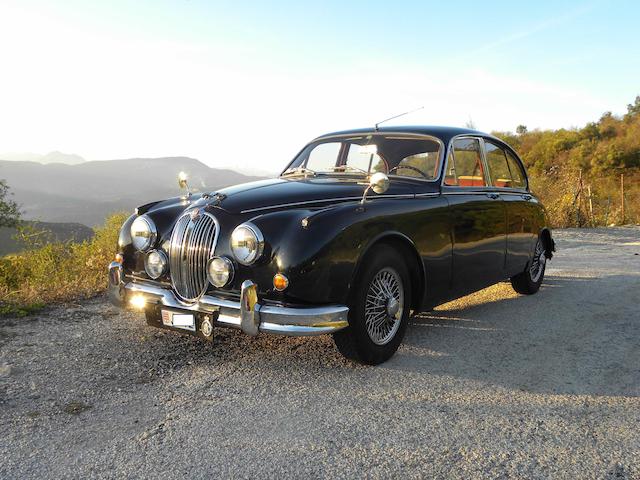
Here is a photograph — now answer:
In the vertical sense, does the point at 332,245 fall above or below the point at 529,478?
above

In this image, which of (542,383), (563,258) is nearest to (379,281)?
(542,383)

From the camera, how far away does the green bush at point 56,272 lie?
522 cm

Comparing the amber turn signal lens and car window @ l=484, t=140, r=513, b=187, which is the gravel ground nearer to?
the amber turn signal lens

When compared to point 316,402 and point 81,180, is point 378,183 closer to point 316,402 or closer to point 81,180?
point 316,402

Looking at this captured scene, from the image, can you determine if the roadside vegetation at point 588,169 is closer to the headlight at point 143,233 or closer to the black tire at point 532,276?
the black tire at point 532,276

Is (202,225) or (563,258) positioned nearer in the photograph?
(202,225)

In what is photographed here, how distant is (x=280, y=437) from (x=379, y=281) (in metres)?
1.41

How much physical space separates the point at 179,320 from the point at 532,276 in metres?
4.44

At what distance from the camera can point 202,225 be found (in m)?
3.55

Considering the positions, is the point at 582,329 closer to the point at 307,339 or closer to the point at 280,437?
the point at 307,339

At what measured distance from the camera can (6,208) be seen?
25.9 metres

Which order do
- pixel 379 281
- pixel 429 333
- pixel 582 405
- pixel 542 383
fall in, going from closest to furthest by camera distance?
pixel 582 405 → pixel 542 383 → pixel 379 281 → pixel 429 333

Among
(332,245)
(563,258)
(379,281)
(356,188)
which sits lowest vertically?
(563,258)

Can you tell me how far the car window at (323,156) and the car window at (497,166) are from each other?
1593 mm
